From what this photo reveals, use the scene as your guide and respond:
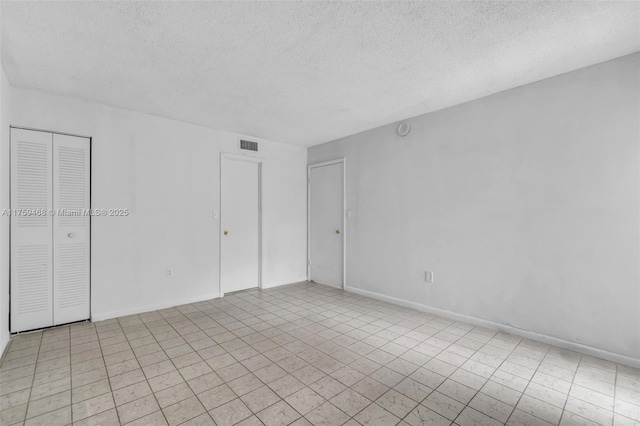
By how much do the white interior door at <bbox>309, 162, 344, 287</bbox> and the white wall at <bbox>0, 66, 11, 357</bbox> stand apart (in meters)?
4.05

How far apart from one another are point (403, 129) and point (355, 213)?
152 cm

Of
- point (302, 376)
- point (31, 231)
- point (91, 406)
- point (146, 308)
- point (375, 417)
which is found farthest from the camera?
point (146, 308)

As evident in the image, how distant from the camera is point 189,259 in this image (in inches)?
167

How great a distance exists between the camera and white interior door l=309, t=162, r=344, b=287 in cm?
509

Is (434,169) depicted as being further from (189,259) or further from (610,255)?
(189,259)

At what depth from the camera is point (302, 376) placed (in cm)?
233

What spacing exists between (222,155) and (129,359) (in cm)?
301

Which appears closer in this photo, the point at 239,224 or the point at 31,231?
the point at 31,231

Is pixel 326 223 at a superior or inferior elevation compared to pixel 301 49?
inferior

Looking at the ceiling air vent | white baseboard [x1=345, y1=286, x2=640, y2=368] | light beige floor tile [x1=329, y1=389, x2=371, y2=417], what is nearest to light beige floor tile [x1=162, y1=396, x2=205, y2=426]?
light beige floor tile [x1=329, y1=389, x2=371, y2=417]

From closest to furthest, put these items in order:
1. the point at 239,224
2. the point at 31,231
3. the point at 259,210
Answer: the point at 31,231 → the point at 239,224 → the point at 259,210

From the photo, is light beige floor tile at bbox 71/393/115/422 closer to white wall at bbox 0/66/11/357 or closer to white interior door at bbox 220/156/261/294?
white wall at bbox 0/66/11/357

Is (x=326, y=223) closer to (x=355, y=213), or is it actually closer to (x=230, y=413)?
(x=355, y=213)

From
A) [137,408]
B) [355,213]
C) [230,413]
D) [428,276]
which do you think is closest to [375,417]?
[230,413]
